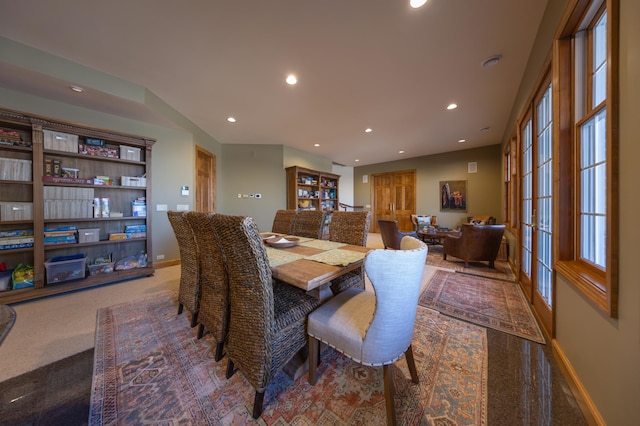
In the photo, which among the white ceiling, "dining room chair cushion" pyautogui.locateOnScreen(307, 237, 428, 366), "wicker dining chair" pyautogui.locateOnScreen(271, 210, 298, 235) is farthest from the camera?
"wicker dining chair" pyautogui.locateOnScreen(271, 210, 298, 235)

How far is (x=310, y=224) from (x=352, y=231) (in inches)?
22.9

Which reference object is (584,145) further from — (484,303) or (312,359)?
(312,359)

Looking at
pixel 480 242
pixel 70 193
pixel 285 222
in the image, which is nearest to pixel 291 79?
pixel 285 222

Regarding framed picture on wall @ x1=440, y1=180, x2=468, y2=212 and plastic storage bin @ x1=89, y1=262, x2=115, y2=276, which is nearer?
plastic storage bin @ x1=89, y1=262, x2=115, y2=276

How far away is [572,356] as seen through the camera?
1.28m

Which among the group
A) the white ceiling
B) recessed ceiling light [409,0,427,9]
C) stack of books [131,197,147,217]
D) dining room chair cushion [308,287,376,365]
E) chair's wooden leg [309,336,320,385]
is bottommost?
chair's wooden leg [309,336,320,385]

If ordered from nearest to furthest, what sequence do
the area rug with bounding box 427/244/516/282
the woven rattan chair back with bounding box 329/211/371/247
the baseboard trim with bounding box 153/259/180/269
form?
the woven rattan chair back with bounding box 329/211/371/247 < the area rug with bounding box 427/244/516/282 < the baseboard trim with bounding box 153/259/180/269

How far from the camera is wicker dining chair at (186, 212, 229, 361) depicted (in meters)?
1.34

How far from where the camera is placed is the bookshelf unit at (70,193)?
229 cm

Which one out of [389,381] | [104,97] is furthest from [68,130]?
[389,381]

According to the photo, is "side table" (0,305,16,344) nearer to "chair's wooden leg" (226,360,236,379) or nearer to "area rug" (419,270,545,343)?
"chair's wooden leg" (226,360,236,379)

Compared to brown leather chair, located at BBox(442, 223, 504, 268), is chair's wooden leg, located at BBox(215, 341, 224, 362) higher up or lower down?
lower down

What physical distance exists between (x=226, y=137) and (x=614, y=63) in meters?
5.08

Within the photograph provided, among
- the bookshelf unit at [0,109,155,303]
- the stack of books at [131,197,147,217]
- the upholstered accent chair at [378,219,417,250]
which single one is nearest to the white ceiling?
the bookshelf unit at [0,109,155,303]
